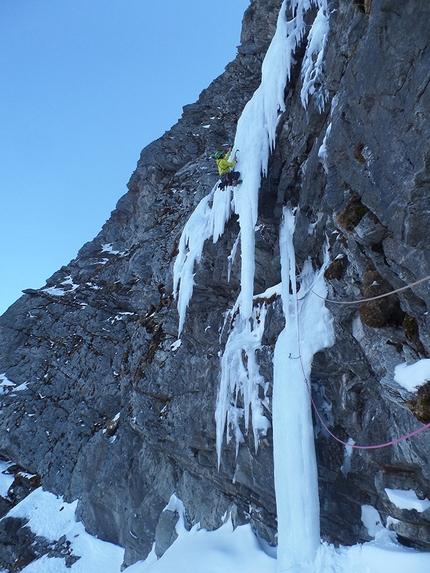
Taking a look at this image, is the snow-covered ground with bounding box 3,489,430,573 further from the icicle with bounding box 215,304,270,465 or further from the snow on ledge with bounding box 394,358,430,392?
the snow on ledge with bounding box 394,358,430,392

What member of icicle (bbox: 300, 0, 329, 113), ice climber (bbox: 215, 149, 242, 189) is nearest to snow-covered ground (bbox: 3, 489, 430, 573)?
ice climber (bbox: 215, 149, 242, 189)

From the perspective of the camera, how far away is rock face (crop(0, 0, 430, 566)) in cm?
527

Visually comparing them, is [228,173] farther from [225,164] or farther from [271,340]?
[271,340]

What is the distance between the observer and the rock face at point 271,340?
17.3ft

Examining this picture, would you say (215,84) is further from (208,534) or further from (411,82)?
(208,534)

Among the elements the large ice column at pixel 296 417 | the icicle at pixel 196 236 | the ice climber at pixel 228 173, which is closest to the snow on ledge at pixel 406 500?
the large ice column at pixel 296 417

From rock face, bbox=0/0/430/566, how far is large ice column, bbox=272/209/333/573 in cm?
41

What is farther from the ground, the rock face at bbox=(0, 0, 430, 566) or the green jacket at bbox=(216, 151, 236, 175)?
the green jacket at bbox=(216, 151, 236, 175)

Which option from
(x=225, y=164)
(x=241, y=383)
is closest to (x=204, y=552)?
(x=241, y=383)

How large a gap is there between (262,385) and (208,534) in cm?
449

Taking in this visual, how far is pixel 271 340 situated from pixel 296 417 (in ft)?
6.32

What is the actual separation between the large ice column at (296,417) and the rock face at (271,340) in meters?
0.41

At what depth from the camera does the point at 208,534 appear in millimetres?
9719

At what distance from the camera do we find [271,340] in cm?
859
